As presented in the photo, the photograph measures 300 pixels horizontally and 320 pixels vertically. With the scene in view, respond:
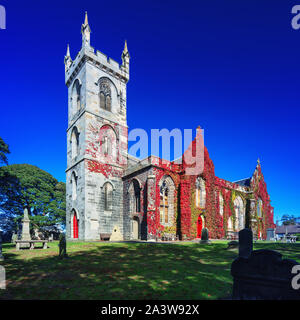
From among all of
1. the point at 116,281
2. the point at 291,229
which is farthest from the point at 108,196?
the point at 291,229

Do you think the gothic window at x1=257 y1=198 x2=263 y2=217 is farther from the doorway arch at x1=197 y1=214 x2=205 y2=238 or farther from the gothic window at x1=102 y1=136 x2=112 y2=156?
the gothic window at x1=102 y1=136 x2=112 y2=156

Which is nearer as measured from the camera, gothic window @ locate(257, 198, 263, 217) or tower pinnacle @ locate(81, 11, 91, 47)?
tower pinnacle @ locate(81, 11, 91, 47)

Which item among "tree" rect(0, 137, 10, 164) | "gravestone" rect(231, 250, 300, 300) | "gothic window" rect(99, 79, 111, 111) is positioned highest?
"gothic window" rect(99, 79, 111, 111)

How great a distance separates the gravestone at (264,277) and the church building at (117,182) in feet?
49.5

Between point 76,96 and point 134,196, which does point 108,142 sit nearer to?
point 134,196

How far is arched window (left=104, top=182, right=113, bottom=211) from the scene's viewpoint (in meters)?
23.5

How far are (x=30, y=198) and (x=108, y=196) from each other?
15.7 metres

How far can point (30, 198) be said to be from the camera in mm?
32219

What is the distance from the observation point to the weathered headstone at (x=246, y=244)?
5.43m

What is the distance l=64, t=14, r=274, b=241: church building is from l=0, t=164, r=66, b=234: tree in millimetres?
9754

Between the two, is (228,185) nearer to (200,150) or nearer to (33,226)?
(200,150)

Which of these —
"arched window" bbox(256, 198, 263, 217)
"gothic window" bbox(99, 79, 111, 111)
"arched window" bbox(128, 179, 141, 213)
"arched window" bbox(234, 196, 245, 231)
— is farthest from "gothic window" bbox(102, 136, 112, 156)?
"arched window" bbox(256, 198, 263, 217)
